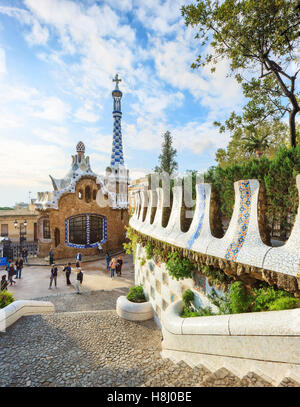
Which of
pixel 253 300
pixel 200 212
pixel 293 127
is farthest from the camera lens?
pixel 293 127

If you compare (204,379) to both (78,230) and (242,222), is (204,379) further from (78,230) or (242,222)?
(78,230)

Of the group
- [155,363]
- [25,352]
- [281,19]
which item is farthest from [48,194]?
[281,19]

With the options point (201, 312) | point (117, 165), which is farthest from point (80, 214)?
point (201, 312)

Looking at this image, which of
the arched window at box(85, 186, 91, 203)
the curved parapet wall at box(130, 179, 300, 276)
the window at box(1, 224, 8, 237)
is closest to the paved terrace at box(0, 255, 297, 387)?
the curved parapet wall at box(130, 179, 300, 276)

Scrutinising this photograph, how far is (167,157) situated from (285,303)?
30.6 metres

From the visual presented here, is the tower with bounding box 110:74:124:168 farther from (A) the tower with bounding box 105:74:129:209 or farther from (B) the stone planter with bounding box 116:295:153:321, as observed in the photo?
(B) the stone planter with bounding box 116:295:153:321

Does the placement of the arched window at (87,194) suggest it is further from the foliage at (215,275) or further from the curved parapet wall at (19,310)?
the foliage at (215,275)

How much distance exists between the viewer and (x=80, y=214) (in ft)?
56.7

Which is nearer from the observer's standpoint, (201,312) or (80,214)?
(201,312)

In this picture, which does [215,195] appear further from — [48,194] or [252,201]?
[48,194]

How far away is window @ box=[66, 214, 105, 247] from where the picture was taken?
17.2 m

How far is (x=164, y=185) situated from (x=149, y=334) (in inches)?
163

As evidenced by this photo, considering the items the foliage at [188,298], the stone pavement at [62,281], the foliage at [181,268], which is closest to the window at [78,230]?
the stone pavement at [62,281]

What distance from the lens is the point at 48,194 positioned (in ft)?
53.8
